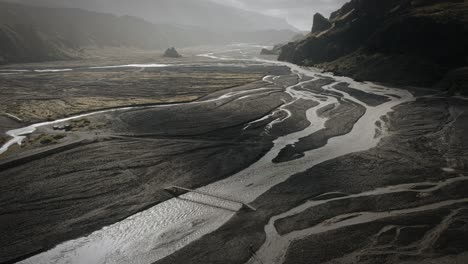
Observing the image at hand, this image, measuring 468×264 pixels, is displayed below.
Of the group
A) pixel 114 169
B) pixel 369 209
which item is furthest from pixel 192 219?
pixel 369 209

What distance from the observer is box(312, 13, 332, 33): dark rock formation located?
181125mm

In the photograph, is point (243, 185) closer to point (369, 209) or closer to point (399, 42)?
point (369, 209)

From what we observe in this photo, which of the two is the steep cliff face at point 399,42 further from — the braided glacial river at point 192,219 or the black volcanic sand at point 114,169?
the black volcanic sand at point 114,169

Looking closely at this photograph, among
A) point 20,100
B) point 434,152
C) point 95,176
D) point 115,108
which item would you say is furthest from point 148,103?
point 434,152

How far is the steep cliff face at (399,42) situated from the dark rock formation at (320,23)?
24.3 m

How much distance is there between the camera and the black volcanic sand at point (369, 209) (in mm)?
24469

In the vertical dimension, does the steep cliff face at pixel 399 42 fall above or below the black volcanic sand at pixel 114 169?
above

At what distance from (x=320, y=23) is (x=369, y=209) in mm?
172405

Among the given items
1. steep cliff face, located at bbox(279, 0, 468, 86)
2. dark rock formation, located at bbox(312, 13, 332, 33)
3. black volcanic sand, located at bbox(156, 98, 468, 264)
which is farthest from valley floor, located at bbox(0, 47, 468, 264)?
dark rock formation, located at bbox(312, 13, 332, 33)

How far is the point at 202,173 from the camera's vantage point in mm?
38594

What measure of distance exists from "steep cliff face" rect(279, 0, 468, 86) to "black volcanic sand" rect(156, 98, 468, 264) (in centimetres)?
5689

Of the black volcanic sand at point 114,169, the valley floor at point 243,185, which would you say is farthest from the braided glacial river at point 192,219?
the black volcanic sand at point 114,169

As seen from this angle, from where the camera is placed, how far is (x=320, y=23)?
186 meters

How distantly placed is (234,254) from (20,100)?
75478 millimetres
